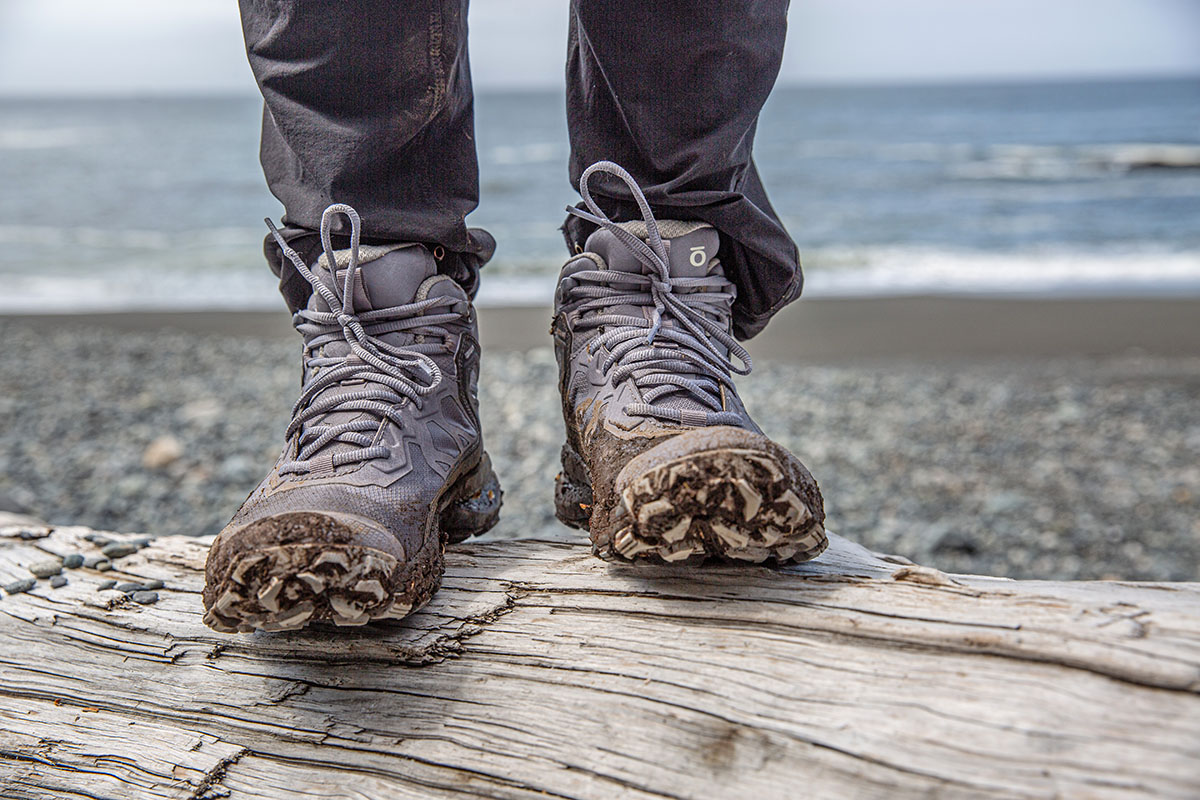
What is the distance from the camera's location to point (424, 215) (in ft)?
5.18

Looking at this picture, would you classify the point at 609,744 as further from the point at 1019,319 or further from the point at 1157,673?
the point at 1019,319

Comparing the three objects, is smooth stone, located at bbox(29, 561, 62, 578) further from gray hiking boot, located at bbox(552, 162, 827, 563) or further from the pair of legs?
gray hiking boot, located at bbox(552, 162, 827, 563)

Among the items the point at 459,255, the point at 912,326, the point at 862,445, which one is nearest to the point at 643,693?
the point at 459,255

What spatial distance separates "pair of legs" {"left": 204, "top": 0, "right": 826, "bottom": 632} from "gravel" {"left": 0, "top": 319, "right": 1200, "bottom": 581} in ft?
5.28

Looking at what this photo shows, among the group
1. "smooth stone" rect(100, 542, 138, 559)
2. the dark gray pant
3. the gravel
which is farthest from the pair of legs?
the gravel

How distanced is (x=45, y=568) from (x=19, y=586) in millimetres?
75

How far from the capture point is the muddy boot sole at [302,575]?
1158 mm

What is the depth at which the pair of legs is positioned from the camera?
4.61 feet

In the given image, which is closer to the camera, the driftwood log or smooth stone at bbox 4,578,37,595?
the driftwood log

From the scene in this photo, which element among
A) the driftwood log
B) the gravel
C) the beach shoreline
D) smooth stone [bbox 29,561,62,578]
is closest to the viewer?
the driftwood log

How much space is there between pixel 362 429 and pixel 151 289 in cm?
863

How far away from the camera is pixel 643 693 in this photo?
1200mm

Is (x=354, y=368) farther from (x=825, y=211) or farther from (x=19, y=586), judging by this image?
(x=825, y=211)

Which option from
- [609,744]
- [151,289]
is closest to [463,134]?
[609,744]
